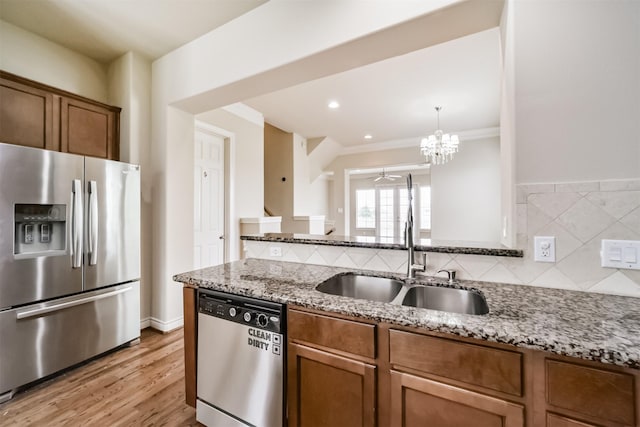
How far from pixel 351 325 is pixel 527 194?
107cm

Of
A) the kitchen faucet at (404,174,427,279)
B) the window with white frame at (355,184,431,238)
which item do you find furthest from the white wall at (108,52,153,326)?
the window with white frame at (355,184,431,238)

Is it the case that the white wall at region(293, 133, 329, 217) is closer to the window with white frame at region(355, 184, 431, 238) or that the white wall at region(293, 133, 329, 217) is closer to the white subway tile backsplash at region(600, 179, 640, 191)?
the window with white frame at region(355, 184, 431, 238)

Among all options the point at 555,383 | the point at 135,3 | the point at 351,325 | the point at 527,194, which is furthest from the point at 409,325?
the point at 135,3

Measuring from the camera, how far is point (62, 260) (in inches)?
81.7

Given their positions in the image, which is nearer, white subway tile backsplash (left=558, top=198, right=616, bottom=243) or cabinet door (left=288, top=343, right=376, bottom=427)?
cabinet door (left=288, top=343, right=376, bottom=427)

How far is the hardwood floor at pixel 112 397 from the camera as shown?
168cm

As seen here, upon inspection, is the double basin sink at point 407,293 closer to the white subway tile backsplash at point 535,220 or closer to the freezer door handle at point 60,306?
the white subway tile backsplash at point 535,220

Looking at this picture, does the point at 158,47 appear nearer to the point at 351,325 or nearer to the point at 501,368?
the point at 351,325

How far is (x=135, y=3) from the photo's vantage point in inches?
84.4

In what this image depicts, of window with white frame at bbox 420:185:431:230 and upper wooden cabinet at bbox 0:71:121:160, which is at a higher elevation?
upper wooden cabinet at bbox 0:71:121:160

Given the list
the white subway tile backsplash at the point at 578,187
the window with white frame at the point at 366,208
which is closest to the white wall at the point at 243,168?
the white subway tile backsplash at the point at 578,187

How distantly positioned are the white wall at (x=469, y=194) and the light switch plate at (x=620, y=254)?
4460mm

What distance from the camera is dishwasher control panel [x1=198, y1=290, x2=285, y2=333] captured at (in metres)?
1.30

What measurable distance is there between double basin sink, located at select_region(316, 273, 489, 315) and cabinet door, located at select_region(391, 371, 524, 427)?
0.32 m
